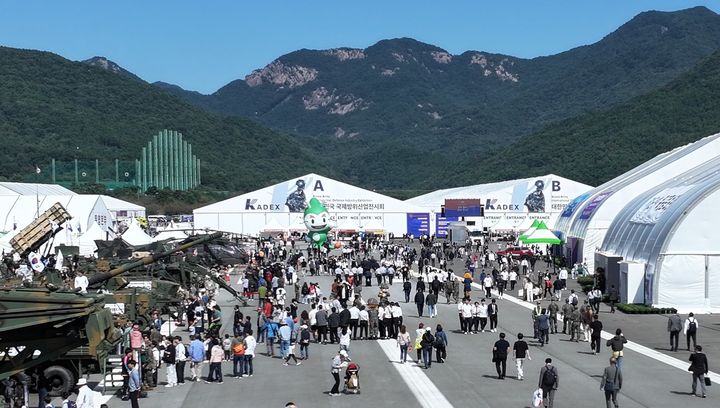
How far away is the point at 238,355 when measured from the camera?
78.5ft

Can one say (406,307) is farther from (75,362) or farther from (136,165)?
(136,165)

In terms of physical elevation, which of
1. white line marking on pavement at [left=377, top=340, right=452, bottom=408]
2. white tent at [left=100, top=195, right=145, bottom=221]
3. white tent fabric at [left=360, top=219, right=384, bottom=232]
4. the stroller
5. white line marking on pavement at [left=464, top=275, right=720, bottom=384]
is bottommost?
white line marking on pavement at [left=377, top=340, right=452, bottom=408]

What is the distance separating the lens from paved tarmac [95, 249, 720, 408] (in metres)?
20.9

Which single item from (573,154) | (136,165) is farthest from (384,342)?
(573,154)

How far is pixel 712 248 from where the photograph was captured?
1462 inches

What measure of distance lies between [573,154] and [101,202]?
381ft

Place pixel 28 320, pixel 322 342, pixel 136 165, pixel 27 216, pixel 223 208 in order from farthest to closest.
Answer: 1. pixel 136 165
2. pixel 223 208
3. pixel 27 216
4. pixel 322 342
5. pixel 28 320

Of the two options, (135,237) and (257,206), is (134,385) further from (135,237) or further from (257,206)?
(257,206)

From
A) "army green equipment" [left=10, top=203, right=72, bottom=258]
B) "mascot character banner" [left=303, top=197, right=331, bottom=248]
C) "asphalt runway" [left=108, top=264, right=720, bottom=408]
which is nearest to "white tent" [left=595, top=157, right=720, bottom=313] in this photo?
"asphalt runway" [left=108, top=264, right=720, bottom=408]

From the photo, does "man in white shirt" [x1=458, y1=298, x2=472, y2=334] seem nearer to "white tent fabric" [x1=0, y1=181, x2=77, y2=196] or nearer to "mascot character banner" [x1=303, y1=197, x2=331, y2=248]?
"mascot character banner" [x1=303, y1=197, x2=331, y2=248]

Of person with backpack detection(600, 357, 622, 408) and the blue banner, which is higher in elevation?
the blue banner

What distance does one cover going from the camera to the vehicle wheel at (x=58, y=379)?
2136cm

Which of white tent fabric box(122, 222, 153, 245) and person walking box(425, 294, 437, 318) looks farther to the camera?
white tent fabric box(122, 222, 153, 245)

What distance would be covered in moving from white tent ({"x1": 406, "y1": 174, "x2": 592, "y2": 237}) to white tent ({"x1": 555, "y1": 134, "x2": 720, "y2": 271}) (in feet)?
52.5
